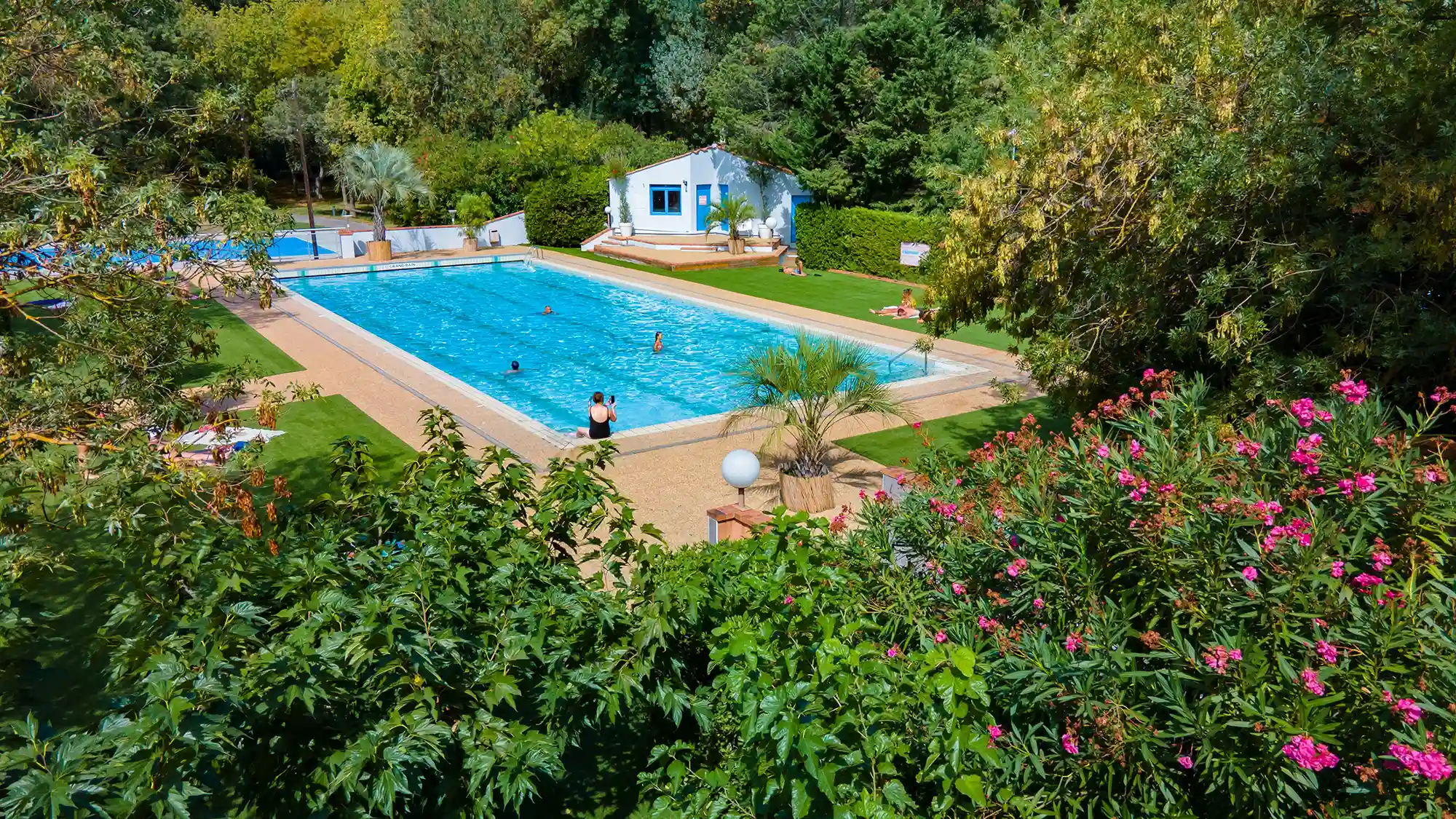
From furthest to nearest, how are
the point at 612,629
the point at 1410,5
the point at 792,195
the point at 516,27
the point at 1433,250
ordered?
the point at 516,27 → the point at 792,195 → the point at 1410,5 → the point at 1433,250 → the point at 612,629

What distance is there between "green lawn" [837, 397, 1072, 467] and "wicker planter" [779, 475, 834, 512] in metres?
1.80

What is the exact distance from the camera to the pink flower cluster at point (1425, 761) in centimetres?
308

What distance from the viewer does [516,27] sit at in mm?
52656

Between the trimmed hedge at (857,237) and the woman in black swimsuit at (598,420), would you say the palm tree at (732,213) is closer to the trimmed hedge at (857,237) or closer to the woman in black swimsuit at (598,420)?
the trimmed hedge at (857,237)

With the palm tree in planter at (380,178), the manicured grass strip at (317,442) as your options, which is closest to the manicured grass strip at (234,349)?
the manicured grass strip at (317,442)

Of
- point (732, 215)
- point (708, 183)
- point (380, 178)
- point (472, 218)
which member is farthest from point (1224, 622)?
point (380, 178)

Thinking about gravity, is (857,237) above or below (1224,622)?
below

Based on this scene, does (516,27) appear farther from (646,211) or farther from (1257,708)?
(1257,708)

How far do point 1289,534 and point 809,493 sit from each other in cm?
784

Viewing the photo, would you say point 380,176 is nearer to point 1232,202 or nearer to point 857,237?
point 857,237

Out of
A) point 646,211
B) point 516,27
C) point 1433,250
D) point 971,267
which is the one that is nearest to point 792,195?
point 646,211

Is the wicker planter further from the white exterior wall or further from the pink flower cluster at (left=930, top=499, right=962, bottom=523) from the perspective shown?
the white exterior wall

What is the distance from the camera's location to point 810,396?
39.7 ft

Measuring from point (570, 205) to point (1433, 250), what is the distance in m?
35.3
